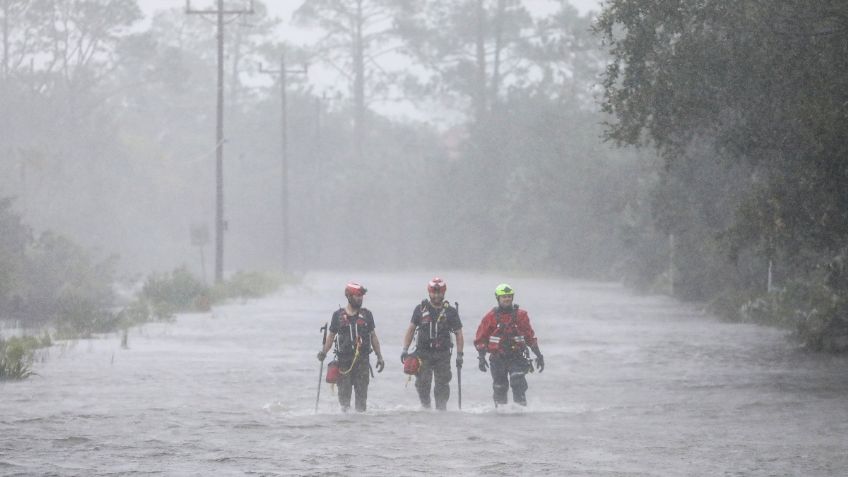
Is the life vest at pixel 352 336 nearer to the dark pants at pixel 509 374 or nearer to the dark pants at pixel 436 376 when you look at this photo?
the dark pants at pixel 436 376

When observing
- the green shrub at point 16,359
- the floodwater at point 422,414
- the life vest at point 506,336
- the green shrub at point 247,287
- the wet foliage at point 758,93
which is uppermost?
the wet foliage at point 758,93

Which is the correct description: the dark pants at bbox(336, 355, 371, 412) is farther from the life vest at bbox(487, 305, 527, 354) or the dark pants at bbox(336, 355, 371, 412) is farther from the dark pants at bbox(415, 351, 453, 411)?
the life vest at bbox(487, 305, 527, 354)

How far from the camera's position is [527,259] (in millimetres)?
84625

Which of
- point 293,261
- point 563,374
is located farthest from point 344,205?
point 563,374

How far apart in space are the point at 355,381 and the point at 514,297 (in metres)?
33.5

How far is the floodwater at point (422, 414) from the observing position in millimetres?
13414

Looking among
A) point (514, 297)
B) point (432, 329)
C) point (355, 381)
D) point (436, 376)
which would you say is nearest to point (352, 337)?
point (355, 381)

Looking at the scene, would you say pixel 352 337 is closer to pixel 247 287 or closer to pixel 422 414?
pixel 422 414

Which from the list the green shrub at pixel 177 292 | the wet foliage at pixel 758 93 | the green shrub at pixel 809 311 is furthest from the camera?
the green shrub at pixel 177 292

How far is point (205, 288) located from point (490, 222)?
4901 cm

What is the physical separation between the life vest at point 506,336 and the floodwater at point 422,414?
0.76 m

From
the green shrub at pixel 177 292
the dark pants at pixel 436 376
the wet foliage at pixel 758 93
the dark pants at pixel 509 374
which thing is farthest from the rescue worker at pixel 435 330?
the green shrub at pixel 177 292

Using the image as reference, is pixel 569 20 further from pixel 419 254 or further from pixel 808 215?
pixel 808 215

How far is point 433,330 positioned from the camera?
54.8ft
